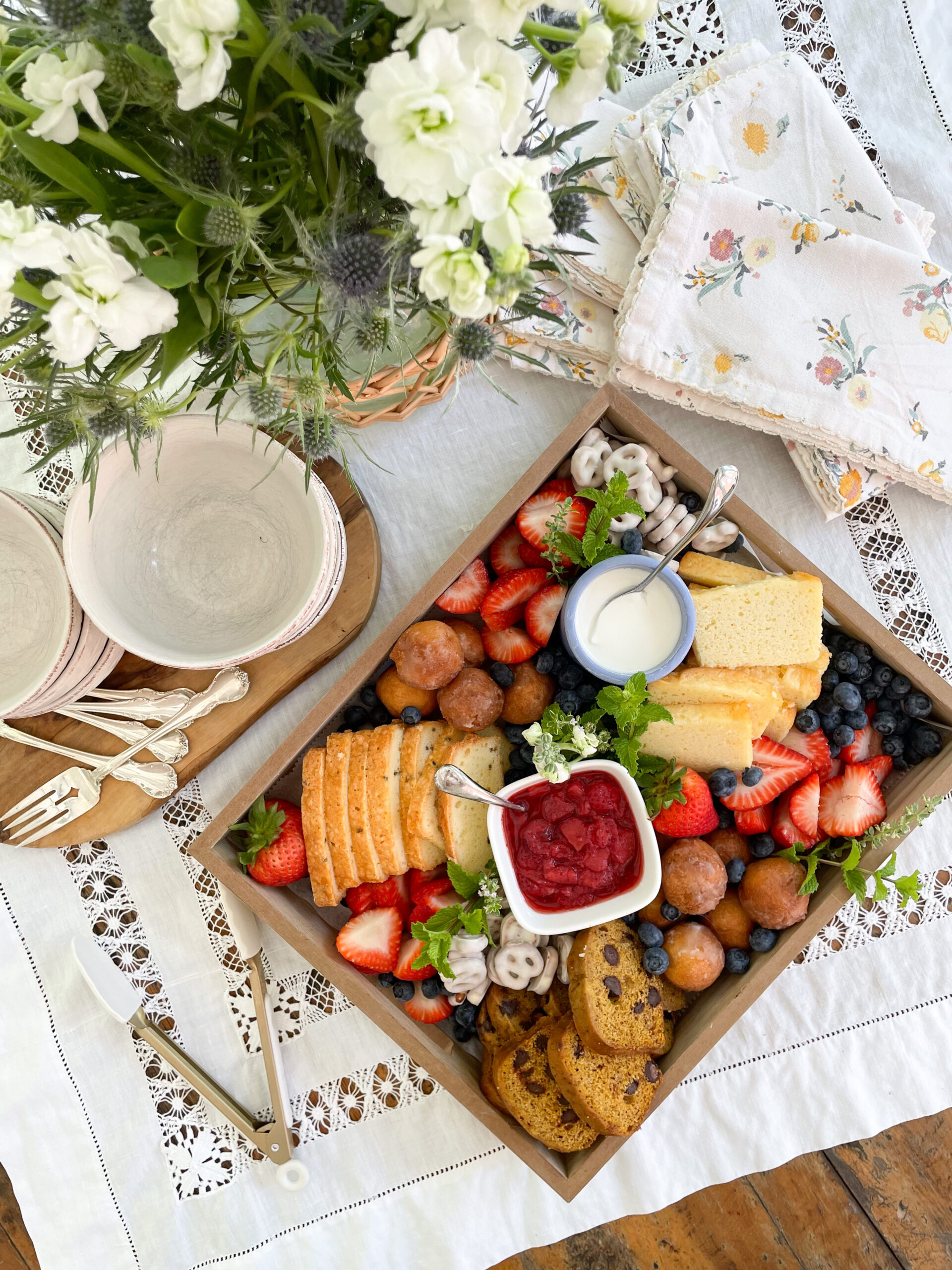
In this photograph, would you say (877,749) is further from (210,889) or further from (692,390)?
(210,889)

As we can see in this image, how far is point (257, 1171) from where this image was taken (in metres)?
1.72

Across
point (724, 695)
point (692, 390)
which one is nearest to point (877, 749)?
point (724, 695)

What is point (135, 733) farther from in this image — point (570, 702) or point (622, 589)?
point (622, 589)

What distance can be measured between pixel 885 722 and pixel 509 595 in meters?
0.71

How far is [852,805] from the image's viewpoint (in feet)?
5.12

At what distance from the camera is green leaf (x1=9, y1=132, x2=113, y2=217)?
726mm

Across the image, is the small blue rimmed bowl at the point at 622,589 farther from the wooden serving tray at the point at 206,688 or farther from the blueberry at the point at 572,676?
the wooden serving tray at the point at 206,688

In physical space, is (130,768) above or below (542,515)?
below

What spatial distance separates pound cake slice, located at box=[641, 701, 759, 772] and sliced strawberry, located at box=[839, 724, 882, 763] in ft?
0.63

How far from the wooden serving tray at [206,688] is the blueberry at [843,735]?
0.87 meters

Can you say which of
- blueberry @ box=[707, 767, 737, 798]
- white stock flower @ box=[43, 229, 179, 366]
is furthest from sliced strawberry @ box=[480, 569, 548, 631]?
white stock flower @ box=[43, 229, 179, 366]

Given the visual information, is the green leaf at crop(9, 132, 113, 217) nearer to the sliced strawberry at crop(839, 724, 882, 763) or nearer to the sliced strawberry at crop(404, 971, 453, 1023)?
the sliced strawberry at crop(404, 971, 453, 1023)

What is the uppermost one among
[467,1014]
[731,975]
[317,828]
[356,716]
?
[356,716]

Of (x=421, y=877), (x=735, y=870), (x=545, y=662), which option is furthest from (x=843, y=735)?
(x=421, y=877)
